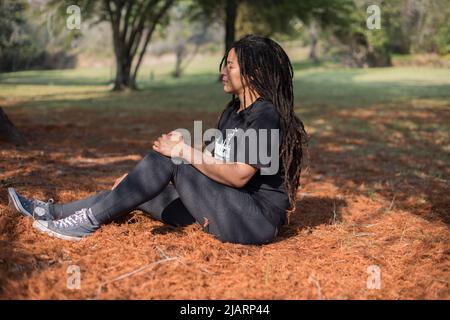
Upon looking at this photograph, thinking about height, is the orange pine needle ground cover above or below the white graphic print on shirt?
below

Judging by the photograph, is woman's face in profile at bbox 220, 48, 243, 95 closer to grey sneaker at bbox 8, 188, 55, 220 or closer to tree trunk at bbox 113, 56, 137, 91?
grey sneaker at bbox 8, 188, 55, 220

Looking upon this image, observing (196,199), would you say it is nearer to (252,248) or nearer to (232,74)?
(252,248)

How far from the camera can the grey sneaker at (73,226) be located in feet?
10.8

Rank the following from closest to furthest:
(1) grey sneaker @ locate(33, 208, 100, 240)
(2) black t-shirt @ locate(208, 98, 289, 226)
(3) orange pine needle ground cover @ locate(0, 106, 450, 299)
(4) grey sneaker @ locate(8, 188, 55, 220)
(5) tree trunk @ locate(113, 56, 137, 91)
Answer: (3) orange pine needle ground cover @ locate(0, 106, 450, 299) < (2) black t-shirt @ locate(208, 98, 289, 226) < (1) grey sneaker @ locate(33, 208, 100, 240) < (4) grey sneaker @ locate(8, 188, 55, 220) < (5) tree trunk @ locate(113, 56, 137, 91)

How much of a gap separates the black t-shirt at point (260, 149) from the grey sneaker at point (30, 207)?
48.7 inches

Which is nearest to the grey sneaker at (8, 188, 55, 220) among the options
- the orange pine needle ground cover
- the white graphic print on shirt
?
the orange pine needle ground cover

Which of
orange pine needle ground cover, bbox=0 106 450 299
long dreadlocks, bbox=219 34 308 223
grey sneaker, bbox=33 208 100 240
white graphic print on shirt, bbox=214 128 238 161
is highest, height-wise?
long dreadlocks, bbox=219 34 308 223

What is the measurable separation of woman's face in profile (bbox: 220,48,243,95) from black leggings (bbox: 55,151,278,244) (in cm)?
61

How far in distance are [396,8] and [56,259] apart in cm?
4207

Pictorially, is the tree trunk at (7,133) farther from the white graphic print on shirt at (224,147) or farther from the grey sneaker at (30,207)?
the white graphic print on shirt at (224,147)

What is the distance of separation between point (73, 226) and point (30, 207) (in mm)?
441

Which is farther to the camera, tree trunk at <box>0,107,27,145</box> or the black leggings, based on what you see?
tree trunk at <box>0,107,27,145</box>

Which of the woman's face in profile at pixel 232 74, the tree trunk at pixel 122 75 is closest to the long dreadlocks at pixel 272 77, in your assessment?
the woman's face in profile at pixel 232 74

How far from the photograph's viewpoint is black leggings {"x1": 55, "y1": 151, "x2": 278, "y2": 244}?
3.19m
